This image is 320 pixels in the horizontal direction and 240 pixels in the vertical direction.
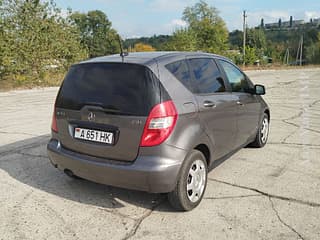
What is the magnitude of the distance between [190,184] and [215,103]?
1007 millimetres

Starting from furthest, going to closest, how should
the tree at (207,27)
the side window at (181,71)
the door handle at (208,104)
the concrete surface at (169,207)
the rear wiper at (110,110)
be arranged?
1. the tree at (207,27)
2. the door handle at (208,104)
3. the side window at (181,71)
4. the rear wiper at (110,110)
5. the concrete surface at (169,207)

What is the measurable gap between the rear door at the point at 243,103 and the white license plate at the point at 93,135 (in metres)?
1.94

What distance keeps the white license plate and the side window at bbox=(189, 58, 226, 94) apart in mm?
1060

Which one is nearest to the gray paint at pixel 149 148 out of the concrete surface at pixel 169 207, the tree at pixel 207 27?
the concrete surface at pixel 169 207

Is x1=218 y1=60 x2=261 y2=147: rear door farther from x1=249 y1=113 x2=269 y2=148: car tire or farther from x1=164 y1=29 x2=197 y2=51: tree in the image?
x1=164 y1=29 x2=197 y2=51: tree

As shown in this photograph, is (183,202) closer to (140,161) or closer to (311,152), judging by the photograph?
(140,161)

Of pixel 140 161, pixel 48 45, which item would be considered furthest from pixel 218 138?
pixel 48 45

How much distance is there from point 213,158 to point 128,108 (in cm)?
129

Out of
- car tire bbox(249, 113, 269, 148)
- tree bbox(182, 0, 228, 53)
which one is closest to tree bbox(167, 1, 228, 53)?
tree bbox(182, 0, 228, 53)

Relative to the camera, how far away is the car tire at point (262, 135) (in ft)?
16.7

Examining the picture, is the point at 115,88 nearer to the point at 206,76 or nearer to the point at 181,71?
the point at 181,71

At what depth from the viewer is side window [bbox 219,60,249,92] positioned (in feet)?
13.7

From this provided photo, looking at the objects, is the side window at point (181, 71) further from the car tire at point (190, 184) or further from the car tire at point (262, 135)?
the car tire at point (262, 135)

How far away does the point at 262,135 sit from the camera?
528cm
